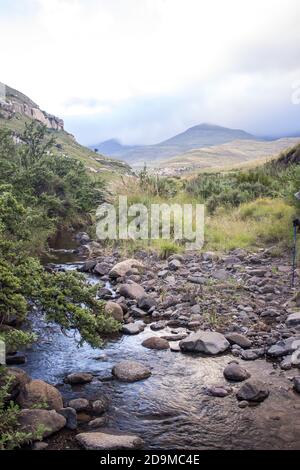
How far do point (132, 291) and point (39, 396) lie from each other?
177 inches

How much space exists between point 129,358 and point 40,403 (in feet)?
6.60

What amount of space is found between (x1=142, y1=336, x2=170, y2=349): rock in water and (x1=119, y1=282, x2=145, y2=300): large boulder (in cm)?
217

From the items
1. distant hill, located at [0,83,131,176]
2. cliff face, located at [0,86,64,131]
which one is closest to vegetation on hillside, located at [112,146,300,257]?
distant hill, located at [0,83,131,176]

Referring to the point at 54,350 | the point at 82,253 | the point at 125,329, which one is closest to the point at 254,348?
the point at 125,329

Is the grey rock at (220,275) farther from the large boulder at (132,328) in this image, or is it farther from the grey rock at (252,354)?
the grey rock at (252,354)

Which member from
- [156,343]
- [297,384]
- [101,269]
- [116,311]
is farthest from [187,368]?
[101,269]

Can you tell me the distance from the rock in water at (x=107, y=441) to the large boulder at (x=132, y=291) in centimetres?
472

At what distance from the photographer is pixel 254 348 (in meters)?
6.79

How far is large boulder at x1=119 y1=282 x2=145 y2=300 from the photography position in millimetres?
9367

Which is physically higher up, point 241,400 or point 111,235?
point 111,235

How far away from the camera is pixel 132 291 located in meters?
9.45

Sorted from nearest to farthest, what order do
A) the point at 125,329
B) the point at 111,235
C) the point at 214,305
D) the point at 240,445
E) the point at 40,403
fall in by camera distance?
the point at 240,445 → the point at 40,403 → the point at 125,329 → the point at 214,305 → the point at 111,235
